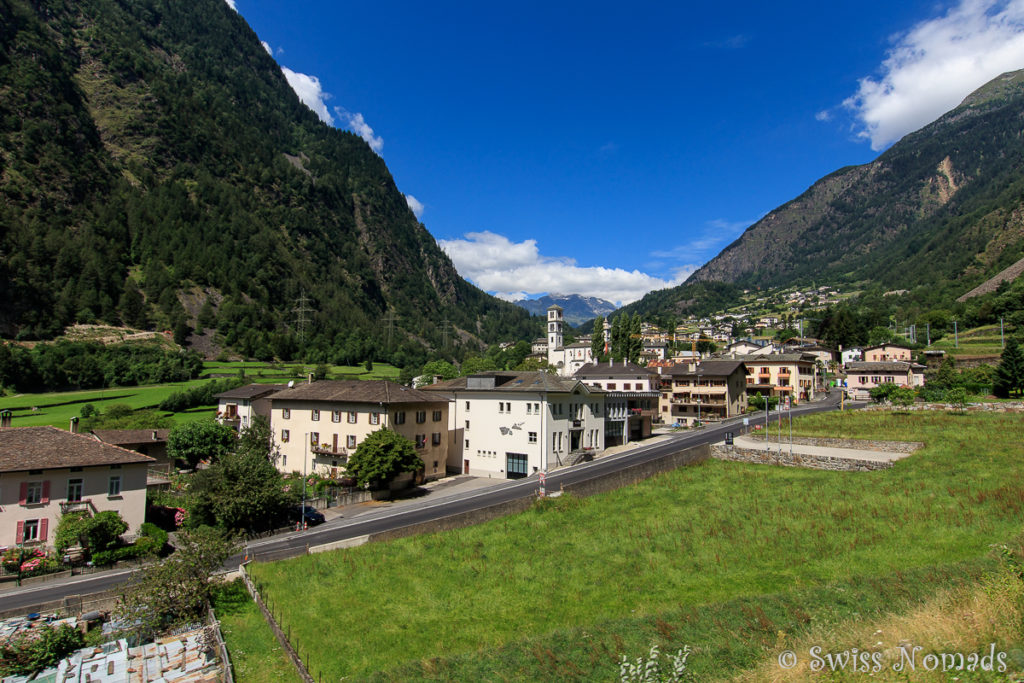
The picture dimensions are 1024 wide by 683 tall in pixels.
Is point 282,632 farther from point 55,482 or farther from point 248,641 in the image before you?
point 55,482

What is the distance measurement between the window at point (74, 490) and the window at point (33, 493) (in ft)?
4.50

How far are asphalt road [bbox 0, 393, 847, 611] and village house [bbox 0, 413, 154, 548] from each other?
178 inches

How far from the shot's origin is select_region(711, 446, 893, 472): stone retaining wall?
128ft

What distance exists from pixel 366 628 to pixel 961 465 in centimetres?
3751

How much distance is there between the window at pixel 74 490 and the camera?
107 feet

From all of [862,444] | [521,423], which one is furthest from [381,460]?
[862,444]

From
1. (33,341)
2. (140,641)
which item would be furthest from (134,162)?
(140,641)

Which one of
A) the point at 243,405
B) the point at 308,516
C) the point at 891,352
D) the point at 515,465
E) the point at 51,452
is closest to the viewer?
the point at 51,452

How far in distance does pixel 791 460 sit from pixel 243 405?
6606 cm

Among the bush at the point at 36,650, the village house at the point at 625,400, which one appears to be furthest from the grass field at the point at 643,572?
the village house at the point at 625,400

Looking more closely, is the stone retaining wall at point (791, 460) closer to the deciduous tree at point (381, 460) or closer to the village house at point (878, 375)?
the deciduous tree at point (381, 460)

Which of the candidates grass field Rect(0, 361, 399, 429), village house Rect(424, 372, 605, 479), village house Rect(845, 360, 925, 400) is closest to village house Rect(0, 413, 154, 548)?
village house Rect(424, 372, 605, 479)

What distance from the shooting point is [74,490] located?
32906mm

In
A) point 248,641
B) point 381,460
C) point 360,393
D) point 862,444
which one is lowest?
point 248,641
